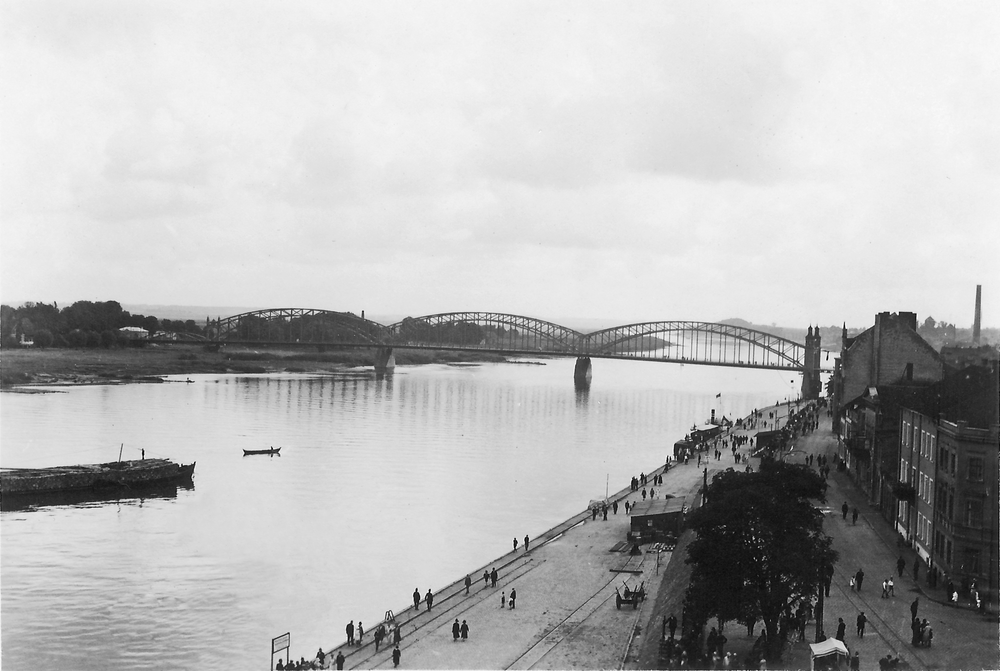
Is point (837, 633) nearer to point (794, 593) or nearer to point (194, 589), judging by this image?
point (794, 593)

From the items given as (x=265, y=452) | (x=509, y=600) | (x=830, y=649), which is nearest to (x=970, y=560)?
(x=830, y=649)

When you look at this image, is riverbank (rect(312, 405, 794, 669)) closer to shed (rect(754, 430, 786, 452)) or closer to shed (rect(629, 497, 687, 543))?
shed (rect(629, 497, 687, 543))

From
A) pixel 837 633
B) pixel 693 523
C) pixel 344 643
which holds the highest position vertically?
pixel 693 523

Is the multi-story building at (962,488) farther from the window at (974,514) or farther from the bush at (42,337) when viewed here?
the bush at (42,337)

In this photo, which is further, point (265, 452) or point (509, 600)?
point (265, 452)

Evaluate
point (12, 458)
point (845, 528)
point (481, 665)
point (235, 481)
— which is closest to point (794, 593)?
point (481, 665)

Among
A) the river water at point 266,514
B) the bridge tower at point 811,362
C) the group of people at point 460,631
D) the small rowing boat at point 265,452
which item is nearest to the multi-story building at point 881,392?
the river water at point 266,514

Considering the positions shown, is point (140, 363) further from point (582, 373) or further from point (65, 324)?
point (582, 373)
